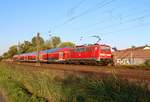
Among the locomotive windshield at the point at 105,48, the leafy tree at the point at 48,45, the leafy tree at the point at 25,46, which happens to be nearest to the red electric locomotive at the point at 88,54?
the locomotive windshield at the point at 105,48

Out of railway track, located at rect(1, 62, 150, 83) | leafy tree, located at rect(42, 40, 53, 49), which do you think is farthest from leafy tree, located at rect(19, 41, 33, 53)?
railway track, located at rect(1, 62, 150, 83)

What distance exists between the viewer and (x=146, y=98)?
22.3 ft

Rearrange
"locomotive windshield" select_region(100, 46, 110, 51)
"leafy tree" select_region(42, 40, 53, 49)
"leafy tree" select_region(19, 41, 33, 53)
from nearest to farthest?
1. "locomotive windshield" select_region(100, 46, 110, 51)
2. "leafy tree" select_region(42, 40, 53, 49)
3. "leafy tree" select_region(19, 41, 33, 53)

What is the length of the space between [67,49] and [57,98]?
35.6 meters

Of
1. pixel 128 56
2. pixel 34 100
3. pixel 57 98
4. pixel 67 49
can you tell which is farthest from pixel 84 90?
pixel 128 56

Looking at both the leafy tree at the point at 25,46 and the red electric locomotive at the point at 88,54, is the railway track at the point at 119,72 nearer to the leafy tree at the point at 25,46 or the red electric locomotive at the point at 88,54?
the red electric locomotive at the point at 88,54

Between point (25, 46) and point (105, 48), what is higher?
point (25, 46)

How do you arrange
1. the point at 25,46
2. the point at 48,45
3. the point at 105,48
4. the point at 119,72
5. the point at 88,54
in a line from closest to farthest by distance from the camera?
1. the point at 119,72
2. the point at 88,54
3. the point at 105,48
4. the point at 48,45
5. the point at 25,46

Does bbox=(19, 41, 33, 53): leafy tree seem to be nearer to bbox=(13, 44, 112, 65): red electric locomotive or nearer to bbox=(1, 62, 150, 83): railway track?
bbox=(13, 44, 112, 65): red electric locomotive

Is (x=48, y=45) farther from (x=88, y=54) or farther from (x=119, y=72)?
(x=119, y=72)

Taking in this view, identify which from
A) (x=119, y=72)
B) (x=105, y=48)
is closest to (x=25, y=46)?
(x=105, y=48)

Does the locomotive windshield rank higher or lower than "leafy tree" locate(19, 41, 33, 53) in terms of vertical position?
lower

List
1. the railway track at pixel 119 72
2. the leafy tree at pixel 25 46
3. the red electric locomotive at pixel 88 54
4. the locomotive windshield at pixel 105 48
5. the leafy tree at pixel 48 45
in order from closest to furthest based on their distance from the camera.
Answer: the railway track at pixel 119 72 → the red electric locomotive at pixel 88 54 → the locomotive windshield at pixel 105 48 → the leafy tree at pixel 48 45 → the leafy tree at pixel 25 46

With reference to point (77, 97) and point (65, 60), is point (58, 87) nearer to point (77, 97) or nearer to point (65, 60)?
point (77, 97)
